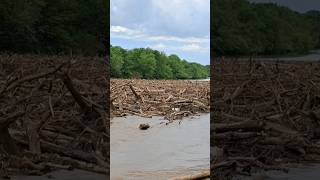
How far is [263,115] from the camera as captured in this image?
4809mm

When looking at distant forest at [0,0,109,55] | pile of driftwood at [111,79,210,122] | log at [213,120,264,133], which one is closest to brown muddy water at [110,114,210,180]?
pile of driftwood at [111,79,210,122]

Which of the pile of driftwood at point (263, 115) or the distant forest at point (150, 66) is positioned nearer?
the pile of driftwood at point (263, 115)

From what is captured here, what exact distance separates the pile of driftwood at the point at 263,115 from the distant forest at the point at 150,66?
2.28 metres

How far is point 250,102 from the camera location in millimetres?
4883

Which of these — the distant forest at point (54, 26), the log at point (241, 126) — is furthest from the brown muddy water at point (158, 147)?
the distant forest at point (54, 26)

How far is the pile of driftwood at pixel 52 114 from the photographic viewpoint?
441 centimetres

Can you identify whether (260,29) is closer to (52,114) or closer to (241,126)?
(241,126)

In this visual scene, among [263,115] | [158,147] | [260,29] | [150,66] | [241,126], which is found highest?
[260,29]

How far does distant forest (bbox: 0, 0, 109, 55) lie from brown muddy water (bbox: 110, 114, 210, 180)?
7.24ft

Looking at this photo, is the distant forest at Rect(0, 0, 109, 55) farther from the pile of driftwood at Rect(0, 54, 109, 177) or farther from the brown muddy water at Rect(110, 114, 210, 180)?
the brown muddy water at Rect(110, 114, 210, 180)

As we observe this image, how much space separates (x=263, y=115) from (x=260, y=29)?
2.85ft

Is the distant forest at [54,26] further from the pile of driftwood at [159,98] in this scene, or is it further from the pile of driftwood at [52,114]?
the pile of driftwood at [159,98]

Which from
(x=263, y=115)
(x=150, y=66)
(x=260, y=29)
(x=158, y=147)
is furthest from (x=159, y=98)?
(x=263, y=115)

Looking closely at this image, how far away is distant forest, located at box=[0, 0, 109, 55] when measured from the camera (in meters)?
4.68
